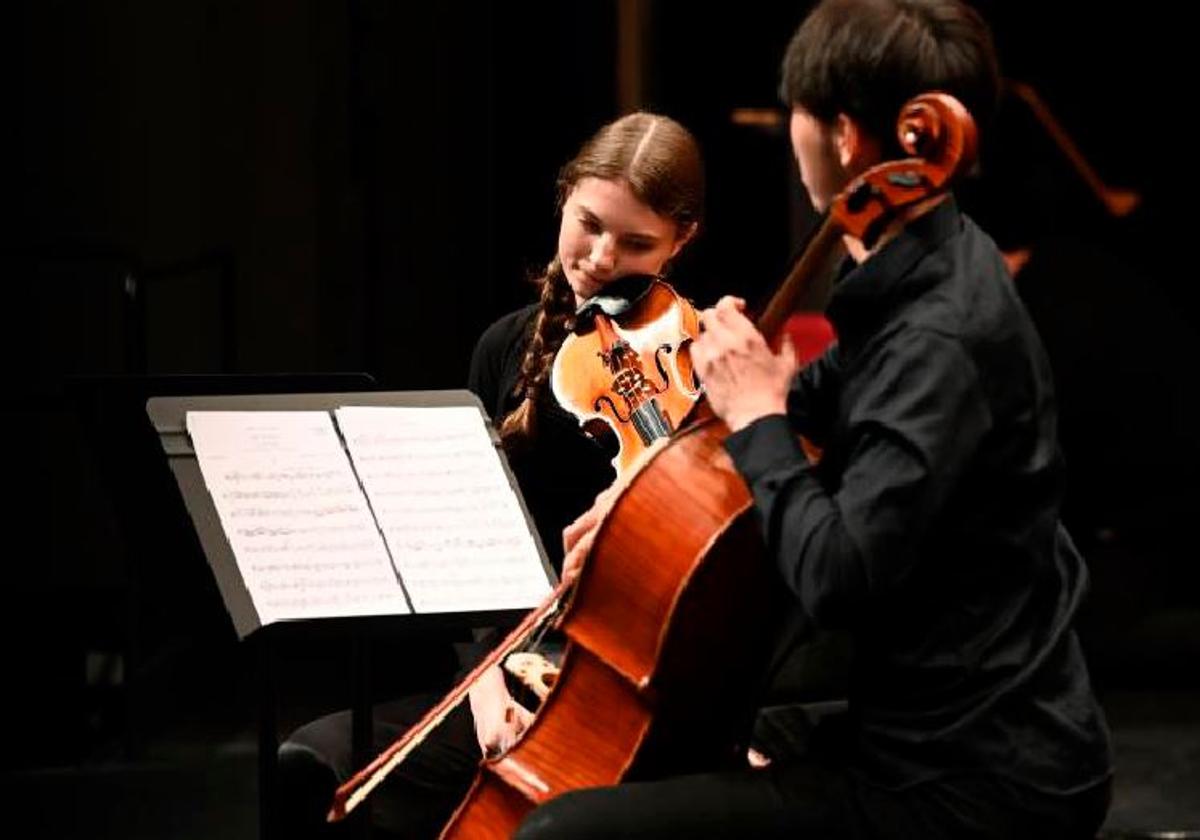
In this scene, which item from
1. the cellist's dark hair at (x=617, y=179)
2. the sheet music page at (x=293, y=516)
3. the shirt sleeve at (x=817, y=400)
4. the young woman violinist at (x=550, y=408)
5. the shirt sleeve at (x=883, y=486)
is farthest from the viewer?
the cellist's dark hair at (x=617, y=179)

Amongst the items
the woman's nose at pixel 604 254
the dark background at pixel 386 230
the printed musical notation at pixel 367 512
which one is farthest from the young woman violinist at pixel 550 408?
the dark background at pixel 386 230

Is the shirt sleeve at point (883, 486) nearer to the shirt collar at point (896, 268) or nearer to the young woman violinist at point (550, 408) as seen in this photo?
the shirt collar at point (896, 268)

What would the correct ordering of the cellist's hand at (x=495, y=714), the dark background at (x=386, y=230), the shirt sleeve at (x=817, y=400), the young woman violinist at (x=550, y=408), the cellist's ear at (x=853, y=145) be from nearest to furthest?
the cellist's ear at (x=853, y=145) → the shirt sleeve at (x=817, y=400) → the cellist's hand at (x=495, y=714) → the young woman violinist at (x=550, y=408) → the dark background at (x=386, y=230)

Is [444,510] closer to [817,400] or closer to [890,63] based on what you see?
[817,400]

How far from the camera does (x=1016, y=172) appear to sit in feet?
16.0

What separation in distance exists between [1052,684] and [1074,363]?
271 cm

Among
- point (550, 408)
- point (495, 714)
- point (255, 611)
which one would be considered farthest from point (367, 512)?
point (550, 408)

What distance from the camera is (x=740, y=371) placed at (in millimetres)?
1873

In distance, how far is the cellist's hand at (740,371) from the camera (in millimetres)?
1850

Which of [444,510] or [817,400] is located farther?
[444,510]

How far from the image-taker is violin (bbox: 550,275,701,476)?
8.18ft

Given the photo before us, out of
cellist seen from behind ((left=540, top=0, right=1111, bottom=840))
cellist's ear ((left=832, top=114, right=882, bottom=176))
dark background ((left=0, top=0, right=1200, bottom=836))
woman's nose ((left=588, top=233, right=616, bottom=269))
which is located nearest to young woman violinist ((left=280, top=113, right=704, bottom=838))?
woman's nose ((left=588, top=233, right=616, bottom=269))

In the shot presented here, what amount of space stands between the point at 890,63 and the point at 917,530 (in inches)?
16.9

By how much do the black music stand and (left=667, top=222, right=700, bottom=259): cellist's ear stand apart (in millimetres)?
451
